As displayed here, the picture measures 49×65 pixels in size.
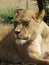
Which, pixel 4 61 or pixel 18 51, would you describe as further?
pixel 4 61

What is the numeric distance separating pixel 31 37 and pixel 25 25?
252mm

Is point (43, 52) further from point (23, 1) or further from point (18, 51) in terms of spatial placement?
point (23, 1)

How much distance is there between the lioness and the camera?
19.9 feet

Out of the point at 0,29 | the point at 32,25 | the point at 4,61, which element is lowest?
the point at 4,61

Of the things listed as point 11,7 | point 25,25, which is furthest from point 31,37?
point 11,7

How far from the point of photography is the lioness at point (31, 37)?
6.06 m

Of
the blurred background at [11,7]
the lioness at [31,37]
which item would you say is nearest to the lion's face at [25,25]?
the lioness at [31,37]

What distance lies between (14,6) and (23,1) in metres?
0.62

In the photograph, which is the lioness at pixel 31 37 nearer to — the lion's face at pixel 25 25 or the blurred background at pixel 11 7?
the lion's face at pixel 25 25

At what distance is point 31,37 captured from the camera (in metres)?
6.23

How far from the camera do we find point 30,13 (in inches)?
246

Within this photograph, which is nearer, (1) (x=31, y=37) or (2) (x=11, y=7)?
(1) (x=31, y=37)

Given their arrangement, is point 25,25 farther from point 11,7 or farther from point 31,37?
point 11,7

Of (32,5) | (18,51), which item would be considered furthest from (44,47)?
(32,5)
